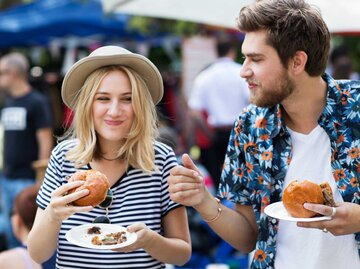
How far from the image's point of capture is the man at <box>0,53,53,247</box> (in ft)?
26.5

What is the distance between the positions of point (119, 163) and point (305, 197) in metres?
0.93

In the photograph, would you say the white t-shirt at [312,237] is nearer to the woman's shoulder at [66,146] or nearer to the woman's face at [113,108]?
the woman's face at [113,108]

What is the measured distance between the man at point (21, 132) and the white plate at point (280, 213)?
5313 millimetres

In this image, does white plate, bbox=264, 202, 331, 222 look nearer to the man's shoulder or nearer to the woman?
the man's shoulder

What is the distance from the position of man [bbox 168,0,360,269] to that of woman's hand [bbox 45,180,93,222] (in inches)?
15.1

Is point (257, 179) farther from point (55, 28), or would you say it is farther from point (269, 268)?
point (55, 28)

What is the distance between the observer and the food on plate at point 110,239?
9.78 feet

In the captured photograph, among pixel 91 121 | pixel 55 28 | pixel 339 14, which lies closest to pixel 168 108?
pixel 55 28

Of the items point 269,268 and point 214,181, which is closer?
point 269,268

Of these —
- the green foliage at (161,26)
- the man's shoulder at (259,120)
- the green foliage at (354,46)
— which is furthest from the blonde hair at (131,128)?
the green foliage at (354,46)

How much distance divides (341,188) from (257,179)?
14.8 inches

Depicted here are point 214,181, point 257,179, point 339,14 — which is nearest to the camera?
point 257,179

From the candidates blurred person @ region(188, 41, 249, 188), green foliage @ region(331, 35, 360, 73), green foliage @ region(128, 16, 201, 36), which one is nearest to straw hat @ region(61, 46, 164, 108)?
blurred person @ region(188, 41, 249, 188)

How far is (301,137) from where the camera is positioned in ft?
10.5
